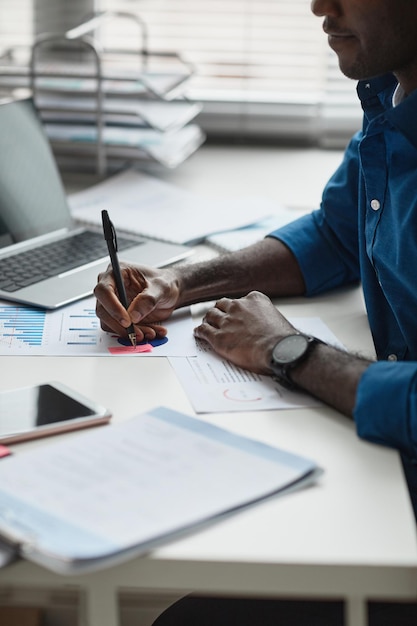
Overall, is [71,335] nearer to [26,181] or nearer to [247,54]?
[26,181]

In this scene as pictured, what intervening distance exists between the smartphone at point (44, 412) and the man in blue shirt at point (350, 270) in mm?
218

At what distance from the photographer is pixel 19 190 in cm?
164

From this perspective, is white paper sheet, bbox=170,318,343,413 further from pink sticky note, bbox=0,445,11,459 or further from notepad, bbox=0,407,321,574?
pink sticky note, bbox=0,445,11,459

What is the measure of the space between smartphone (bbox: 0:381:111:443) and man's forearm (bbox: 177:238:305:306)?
42 cm

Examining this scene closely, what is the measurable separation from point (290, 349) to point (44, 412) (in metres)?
0.31

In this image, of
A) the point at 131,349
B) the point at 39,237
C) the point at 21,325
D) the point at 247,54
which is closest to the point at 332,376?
the point at 131,349

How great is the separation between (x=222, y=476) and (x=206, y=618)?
357 mm

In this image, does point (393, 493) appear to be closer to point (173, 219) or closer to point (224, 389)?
point (224, 389)

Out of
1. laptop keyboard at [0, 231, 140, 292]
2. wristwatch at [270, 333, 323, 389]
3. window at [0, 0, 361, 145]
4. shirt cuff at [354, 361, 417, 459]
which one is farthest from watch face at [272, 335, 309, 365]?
window at [0, 0, 361, 145]

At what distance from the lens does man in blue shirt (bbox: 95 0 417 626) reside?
1126mm

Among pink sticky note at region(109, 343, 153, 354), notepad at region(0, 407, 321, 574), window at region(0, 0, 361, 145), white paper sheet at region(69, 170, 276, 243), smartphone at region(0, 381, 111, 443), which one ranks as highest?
window at region(0, 0, 361, 145)

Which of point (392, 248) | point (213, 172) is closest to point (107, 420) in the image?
point (392, 248)

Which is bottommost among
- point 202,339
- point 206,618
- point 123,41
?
point 206,618

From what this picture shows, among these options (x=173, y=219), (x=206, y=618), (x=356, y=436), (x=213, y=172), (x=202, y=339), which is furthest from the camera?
(x=213, y=172)
